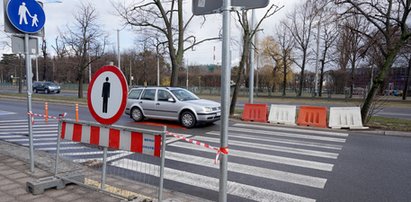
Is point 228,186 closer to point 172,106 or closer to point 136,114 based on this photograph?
point 172,106

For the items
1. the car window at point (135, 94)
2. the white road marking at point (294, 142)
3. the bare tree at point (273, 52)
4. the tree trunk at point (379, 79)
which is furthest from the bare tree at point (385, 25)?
the bare tree at point (273, 52)

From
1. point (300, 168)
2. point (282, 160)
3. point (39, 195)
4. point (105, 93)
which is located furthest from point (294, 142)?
point (39, 195)

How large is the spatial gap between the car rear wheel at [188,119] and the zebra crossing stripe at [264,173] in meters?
3.91

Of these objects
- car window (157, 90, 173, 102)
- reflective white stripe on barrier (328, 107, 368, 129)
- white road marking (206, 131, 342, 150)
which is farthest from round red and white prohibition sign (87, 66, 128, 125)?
reflective white stripe on barrier (328, 107, 368, 129)

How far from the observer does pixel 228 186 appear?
4.42m

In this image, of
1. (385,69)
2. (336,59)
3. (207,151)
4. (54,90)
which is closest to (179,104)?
(207,151)

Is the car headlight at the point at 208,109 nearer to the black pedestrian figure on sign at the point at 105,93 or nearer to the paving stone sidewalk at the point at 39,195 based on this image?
the paving stone sidewalk at the point at 39,195

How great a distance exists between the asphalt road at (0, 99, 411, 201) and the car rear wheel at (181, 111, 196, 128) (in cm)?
122

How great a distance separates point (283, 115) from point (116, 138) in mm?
9511

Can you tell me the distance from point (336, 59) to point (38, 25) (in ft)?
128

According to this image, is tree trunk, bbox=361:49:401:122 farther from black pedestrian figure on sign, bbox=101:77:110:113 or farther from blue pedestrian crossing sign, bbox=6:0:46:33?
blue pedestrian crossing sign, bbox=6:0:46:33

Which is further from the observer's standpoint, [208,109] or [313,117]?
[313,117]

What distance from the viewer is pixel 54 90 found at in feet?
130

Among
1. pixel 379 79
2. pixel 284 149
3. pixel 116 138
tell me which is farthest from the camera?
pixel 379 79
